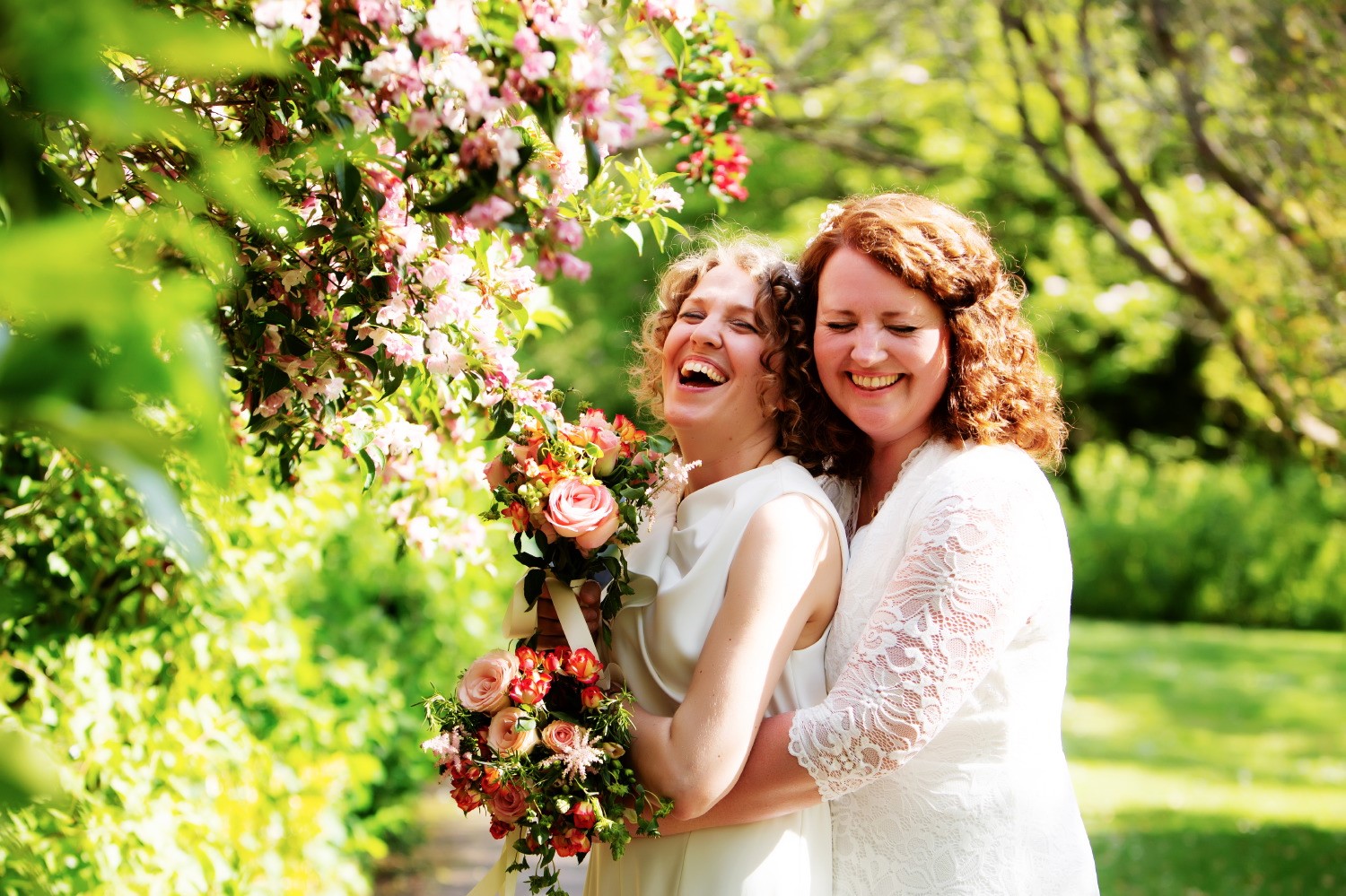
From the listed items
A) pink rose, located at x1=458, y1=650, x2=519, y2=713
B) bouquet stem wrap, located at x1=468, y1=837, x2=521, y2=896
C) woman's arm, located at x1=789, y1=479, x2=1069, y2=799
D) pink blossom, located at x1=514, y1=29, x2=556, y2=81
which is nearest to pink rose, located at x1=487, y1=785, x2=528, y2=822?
pink rose, located at x1=458, y1=650, x2=519, y2=713

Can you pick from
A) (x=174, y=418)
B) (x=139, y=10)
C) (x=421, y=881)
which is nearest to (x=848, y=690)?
(x=174, y=418)

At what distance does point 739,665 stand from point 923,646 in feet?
1.19

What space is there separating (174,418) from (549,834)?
0.99m

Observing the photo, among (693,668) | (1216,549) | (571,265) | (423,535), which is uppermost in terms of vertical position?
(571,265)

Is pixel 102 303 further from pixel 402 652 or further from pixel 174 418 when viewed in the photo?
pixel 402 652

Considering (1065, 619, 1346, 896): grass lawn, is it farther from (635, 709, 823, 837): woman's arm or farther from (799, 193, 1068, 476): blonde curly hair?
(635, 709, 823, 837): woman's arm

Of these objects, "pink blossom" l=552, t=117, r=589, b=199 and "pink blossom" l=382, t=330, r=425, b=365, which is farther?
"pink blossom" l=382, t=330, r=425, b=365

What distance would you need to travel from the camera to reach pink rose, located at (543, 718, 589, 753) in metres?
2.25

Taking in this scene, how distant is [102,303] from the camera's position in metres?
0.51

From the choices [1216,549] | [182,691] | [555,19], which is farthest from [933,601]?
[1216,549]

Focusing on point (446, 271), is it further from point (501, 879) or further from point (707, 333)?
point (501, 879)

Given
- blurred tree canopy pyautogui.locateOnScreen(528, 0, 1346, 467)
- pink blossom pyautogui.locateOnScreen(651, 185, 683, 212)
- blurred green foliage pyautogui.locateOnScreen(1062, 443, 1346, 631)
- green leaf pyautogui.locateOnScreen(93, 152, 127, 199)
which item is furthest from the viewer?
blurred green foliage pyautogui.locateOnScreen(1062, 443, 1346, 631)

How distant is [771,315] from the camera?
2.84 m

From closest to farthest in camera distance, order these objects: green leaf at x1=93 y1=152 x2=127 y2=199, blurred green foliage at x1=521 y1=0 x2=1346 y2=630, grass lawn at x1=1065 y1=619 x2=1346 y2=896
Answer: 1. green leaf at x1=93 y1=152 x2=127 y2=199
2. blurred green foliage at x1=521 y1=0 x2=1346 y2=630
3. grass lawn at x1=1065 y1=619 x2=1346 y2=896
